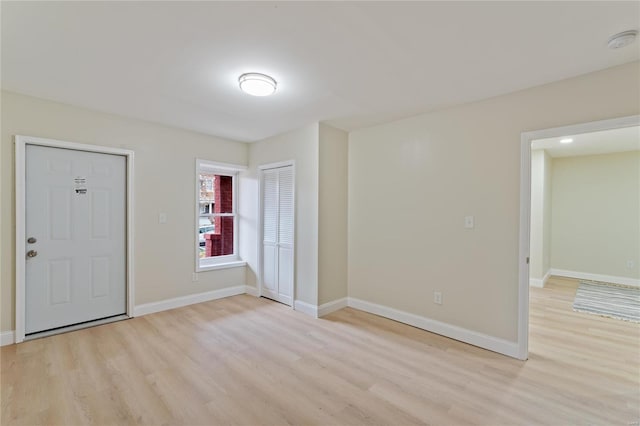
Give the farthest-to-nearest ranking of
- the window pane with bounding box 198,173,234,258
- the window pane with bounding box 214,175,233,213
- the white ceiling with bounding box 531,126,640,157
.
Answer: the window pane with bounding box 214,175,233,213
the window pane with bounding box 198,173,234,258
the white ceiling with bounding box 531,126,640,157

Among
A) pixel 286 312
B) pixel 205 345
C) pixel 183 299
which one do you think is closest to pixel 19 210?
pixel 183 299

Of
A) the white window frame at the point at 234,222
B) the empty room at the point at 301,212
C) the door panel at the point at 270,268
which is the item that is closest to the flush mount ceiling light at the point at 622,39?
the empty room at the point at 301,212

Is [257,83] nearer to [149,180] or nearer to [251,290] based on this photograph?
[149,180]

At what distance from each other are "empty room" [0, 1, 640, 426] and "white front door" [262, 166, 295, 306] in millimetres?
39

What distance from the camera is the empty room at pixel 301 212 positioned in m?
1.93

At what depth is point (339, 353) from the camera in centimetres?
279

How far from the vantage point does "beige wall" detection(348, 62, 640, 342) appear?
258cm

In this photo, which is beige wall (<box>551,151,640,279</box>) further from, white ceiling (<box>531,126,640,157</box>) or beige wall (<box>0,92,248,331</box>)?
beige wall (<box>0,92,248,331</box>)

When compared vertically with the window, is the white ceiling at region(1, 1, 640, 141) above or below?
above

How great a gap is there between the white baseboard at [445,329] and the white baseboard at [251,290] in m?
1.62

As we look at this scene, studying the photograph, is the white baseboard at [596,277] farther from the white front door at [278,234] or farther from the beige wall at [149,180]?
the beige wall at [149,180]

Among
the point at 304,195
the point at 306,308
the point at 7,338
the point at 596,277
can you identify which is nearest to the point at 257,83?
the point at 304,195

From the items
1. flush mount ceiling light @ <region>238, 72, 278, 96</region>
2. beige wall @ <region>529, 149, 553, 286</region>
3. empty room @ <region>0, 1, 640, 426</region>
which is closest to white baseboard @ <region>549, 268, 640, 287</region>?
empty room @ <region>0, 1, 640, 426</region>

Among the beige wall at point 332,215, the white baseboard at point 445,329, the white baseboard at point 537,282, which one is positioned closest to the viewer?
the white baseboard at point 445,329
